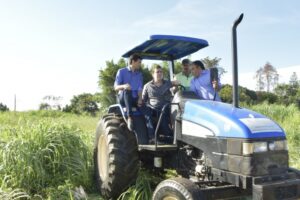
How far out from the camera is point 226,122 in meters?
4.37

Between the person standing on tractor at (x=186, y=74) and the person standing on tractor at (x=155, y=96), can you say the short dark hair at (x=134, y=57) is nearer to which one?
the person standing on tractor at (x=155, y=96)

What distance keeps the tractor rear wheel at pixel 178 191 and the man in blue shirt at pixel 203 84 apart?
1.67 meters

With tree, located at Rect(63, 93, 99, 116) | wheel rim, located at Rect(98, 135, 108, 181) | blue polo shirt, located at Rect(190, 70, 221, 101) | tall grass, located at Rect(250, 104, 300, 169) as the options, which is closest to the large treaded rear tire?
wheel rim, located at Rect(98, 135, 108, 181)

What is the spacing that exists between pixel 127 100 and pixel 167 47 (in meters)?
1.17

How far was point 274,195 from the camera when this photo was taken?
3953 millimetres

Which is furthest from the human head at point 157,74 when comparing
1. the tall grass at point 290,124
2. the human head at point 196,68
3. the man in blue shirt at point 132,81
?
the tall grass at point 290,124

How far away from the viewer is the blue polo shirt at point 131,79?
6.14 m

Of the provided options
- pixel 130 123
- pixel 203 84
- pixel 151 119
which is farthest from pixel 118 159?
pixel 203 84

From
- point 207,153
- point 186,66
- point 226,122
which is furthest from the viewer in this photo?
point 186,66

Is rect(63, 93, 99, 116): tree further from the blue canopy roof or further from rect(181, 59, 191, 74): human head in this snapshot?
rect(181, 59, 191, 74): human head

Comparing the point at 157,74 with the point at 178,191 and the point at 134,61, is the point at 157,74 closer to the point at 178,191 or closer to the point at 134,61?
the point at 134,61

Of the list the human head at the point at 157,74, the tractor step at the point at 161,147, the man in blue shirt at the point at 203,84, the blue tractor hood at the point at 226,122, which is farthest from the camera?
the human head at the point at 157,74

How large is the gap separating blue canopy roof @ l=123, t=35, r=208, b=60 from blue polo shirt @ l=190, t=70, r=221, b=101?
52cm

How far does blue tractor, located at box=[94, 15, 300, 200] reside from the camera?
4.14m
